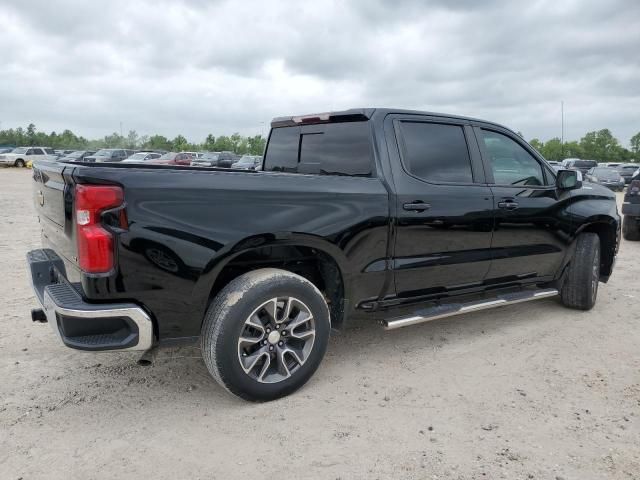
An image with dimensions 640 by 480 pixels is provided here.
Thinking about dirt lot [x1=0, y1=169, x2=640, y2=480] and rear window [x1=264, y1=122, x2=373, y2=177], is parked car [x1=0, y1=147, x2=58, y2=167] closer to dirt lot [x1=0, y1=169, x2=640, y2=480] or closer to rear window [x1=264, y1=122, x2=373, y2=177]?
rear window [x1=264, y1=122, x2=373, y2=177]

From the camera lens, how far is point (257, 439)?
2912 millimetres

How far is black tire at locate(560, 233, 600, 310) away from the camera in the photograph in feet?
16.9

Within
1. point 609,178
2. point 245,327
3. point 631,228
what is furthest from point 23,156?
point 245,327

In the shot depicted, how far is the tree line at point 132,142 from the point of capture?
Answer: 302 ft

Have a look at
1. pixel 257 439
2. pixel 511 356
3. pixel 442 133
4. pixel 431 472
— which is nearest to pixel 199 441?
pixel 257 439

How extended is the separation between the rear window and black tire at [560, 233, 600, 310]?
2.62m

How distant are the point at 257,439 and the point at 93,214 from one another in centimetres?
147

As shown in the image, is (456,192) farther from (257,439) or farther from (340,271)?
(257,439)

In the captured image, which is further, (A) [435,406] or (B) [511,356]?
(B) [511,356]

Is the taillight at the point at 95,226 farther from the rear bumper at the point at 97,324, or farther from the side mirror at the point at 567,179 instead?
the side mirror at the point at 567,179

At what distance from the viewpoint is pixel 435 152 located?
409 centimetres

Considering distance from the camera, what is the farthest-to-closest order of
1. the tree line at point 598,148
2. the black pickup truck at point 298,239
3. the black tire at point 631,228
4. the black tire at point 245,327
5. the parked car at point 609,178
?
the tree line at point 598,148, the parked car at point 609,178, the black tire at point 631,228, the black tire at point 245,327, the black pickup truck at point 298,239

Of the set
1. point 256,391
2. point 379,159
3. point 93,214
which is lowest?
point 256,391

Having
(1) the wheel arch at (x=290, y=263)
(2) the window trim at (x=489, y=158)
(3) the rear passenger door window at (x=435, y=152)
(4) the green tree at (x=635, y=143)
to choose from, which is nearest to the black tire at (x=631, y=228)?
(2) the window trim at (x=489, y=158)
